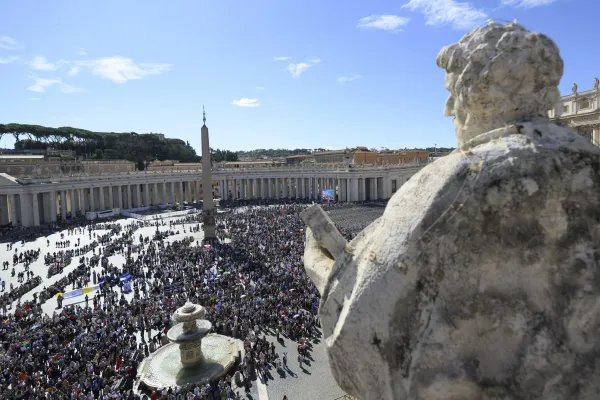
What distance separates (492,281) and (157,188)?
7614 centimetres

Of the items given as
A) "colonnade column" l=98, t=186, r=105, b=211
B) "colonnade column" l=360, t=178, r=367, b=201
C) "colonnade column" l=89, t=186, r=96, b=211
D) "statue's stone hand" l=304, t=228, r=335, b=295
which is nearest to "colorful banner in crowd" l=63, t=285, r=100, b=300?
"statue's stone hand" l=304, t=228, r=335, b=295

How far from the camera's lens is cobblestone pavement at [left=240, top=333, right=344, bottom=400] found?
13.5 metres

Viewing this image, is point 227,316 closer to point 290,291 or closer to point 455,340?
point 290,291

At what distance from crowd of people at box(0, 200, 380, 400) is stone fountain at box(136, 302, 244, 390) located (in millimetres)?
383

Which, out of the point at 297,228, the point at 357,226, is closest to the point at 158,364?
the point at 297,228

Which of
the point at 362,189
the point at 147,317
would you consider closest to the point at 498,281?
the point at 147,317

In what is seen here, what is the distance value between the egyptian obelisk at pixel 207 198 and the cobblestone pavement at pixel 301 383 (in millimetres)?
23401

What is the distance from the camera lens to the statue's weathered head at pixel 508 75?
2.98 meters

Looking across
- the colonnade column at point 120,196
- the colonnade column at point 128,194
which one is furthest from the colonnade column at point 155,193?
the colonnade column at point 120,196

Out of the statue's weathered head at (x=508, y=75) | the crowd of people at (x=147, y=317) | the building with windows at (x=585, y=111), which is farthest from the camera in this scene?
the building with windows at (x=585, y=111)

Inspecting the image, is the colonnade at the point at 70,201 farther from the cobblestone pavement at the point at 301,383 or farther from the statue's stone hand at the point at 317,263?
the statue's stone hand at the point at 317,263

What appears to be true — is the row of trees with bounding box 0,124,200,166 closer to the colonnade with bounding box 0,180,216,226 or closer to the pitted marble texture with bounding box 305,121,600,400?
the colonnade with bounding box 0,180,216,226

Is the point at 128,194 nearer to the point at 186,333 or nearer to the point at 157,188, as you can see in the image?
the point at 157,188

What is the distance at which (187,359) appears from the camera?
1534 cm
